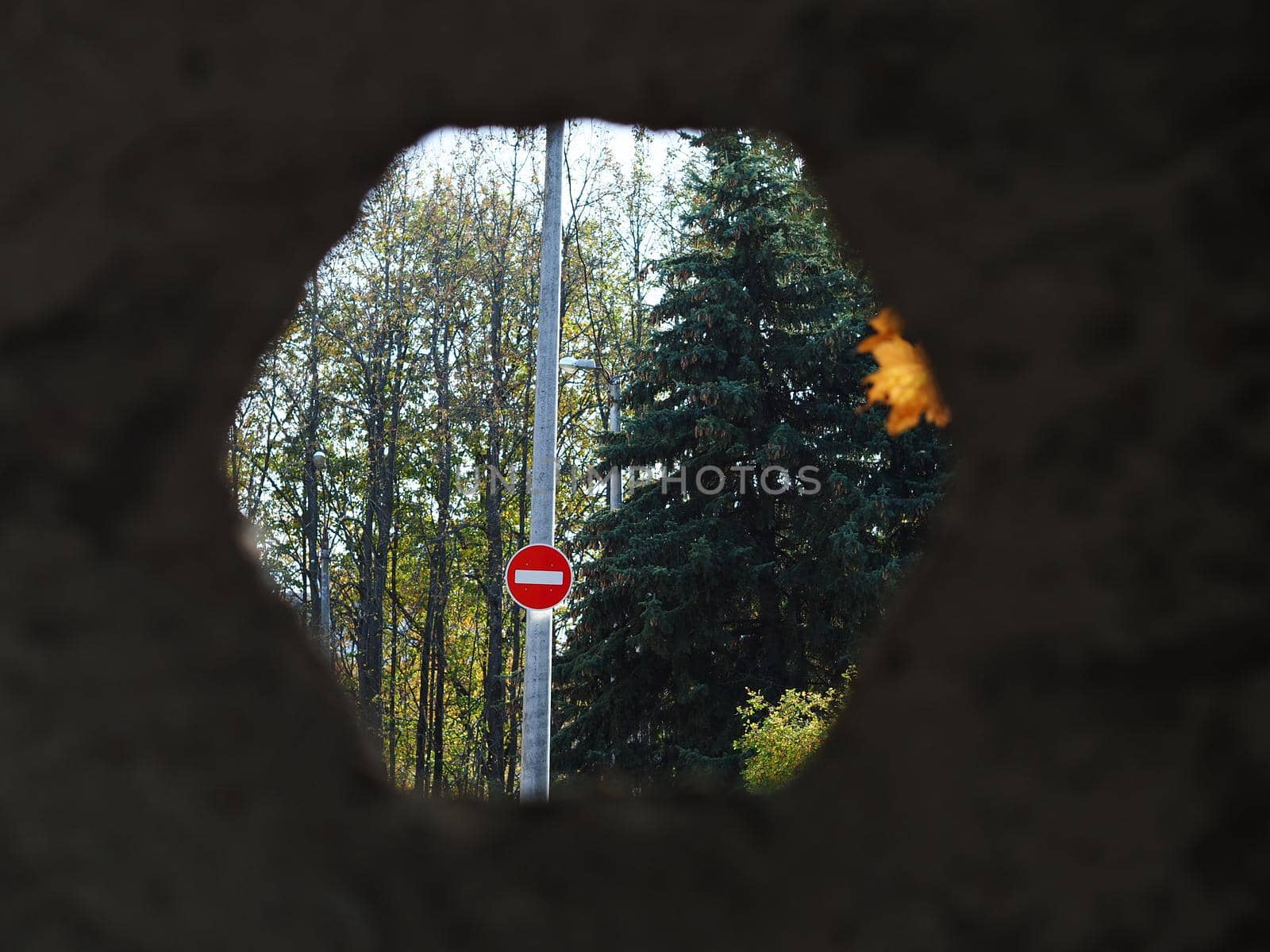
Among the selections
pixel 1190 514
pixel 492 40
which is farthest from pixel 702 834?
pixel 492 40

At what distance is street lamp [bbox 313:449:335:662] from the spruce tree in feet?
15.7

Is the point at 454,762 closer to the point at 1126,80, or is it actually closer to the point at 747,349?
the point at 747,349

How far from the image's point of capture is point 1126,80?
1234mm

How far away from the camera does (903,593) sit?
137cm

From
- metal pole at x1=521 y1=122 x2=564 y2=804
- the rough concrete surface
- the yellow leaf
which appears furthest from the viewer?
metal pole at x1=521 y1=122 x2=564 y2=804

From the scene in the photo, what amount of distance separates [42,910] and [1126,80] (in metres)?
1.35

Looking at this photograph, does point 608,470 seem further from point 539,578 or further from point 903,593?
point 903,593

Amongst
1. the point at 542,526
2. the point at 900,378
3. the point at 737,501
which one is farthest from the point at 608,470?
the point at 900,378

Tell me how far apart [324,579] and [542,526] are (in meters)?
10.7

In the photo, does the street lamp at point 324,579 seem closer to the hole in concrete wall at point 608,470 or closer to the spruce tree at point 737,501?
the hole in concrete wall at point 608,470

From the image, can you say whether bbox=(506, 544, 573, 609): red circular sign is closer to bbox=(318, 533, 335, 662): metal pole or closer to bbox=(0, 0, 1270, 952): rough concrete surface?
bbox=(0, 0, 1270, 952): rough concrete surface

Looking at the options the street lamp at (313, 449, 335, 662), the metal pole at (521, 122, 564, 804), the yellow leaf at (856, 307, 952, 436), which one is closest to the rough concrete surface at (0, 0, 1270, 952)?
the yellow leaf at (856, 307, 952, 436)

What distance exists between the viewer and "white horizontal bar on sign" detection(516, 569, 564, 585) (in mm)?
10188

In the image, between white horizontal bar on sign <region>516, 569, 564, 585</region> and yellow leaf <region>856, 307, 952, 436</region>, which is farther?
white horizontal bar on sign <region>516, 569, 564, 585</region>
